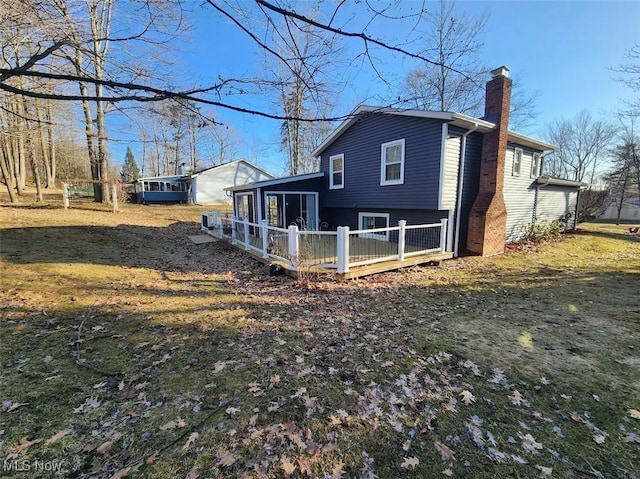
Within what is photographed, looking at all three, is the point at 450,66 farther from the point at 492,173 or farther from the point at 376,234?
the point at 376,234

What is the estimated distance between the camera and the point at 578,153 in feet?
124

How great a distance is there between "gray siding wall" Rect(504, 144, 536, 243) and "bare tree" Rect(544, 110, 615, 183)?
3154cm

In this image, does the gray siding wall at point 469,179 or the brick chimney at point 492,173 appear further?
the gray siding wall at point 469,179

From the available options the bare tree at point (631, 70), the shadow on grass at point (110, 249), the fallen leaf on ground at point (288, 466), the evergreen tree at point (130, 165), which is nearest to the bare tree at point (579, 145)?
the bare tree at point (631, 70)

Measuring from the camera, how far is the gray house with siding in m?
9.30

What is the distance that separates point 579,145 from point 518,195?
37717 mm

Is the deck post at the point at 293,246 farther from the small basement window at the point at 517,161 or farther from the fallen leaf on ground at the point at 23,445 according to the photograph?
the small basement window at the point at 517,161

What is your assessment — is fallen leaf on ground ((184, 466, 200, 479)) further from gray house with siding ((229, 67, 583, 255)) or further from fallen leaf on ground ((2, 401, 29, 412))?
gray house with siding ((229, 67, 583, 255))

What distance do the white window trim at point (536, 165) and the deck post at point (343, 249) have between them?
37.0ft

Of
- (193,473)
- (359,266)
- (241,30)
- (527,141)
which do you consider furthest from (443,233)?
(193,473)

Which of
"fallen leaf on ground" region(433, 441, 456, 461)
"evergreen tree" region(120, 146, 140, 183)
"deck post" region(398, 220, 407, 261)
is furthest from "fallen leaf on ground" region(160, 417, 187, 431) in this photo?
"evergreen tree" region(120, 146, 140, 183)

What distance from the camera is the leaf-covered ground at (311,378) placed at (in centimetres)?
229

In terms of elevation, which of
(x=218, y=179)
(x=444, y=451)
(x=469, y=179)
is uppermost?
(x=218, y=179)

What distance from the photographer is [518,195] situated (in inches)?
487
